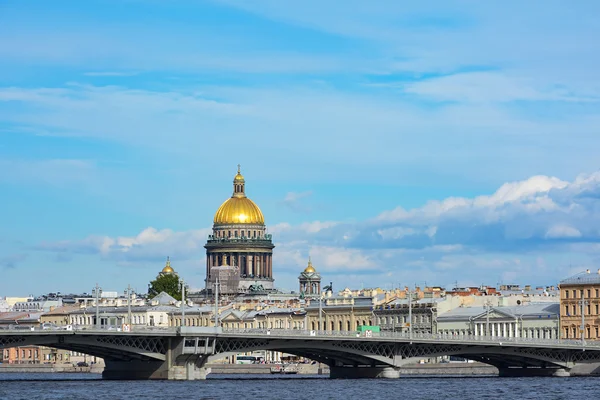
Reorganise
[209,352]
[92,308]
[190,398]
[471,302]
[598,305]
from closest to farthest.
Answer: [190,398] < [209,352] < [598,305] < [471,302] < [92,308]

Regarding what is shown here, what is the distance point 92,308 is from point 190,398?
337ft

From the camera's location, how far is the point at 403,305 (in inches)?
5935

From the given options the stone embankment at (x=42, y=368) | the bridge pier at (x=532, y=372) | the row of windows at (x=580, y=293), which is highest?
the row of windows at (x=580, y=293)

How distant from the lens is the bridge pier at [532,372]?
366ft

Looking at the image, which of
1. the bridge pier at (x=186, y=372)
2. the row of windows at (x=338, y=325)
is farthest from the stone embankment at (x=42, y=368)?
the bridge pier at (x=186, y=372)

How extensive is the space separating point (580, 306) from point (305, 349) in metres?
31.3

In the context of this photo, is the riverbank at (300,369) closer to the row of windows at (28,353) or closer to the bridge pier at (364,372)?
the row of windows at (28,353)

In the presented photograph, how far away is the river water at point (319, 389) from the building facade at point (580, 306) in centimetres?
2082

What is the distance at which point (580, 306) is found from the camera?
130500mm

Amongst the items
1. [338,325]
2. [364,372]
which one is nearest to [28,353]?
[338,325]

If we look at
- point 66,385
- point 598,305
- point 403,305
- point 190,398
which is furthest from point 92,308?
point 190,398

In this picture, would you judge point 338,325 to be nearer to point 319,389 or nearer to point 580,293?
point 580,293

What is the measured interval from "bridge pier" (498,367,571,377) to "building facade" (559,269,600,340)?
13.8 metres

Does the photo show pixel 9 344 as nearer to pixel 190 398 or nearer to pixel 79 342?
pixel 79 342
